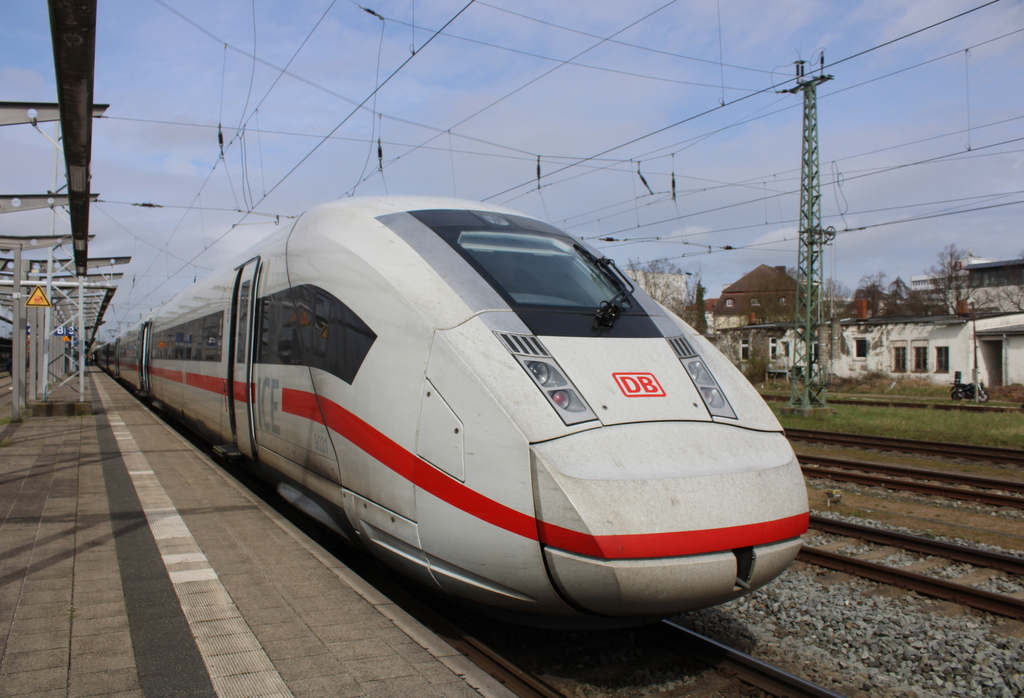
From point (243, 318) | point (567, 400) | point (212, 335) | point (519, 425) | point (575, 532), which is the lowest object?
point (575, 532)

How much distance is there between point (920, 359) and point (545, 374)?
127 feet

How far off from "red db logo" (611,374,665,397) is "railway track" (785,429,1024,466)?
11.6m

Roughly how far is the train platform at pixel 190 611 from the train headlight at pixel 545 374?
4.78 feet

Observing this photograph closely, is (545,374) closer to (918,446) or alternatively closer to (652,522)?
(652,522)

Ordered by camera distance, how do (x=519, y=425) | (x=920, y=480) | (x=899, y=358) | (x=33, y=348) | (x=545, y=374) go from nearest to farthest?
1. (x=519, y=425)
2. (x=545, y=374)
3. (x=920, y=480)
4. (x=33, y=348)
5. (x=899, y=358)

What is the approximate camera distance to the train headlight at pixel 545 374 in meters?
3.64

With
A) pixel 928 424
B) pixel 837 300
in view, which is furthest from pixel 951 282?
pixel 928 424

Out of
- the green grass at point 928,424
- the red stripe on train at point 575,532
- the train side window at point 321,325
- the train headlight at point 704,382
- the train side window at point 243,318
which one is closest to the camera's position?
the red stripe on train at point 575,532

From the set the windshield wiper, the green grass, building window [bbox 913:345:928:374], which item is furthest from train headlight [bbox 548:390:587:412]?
building window [bbox 913:345:928:374]

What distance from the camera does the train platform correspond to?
10.8 feet

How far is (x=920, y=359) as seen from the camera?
3625 centimetres

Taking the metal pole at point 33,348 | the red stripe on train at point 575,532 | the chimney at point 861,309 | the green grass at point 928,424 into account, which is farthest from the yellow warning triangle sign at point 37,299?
the chimney at point 861,309

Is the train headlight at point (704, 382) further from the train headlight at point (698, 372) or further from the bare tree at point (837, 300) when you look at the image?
the bare tree at point (837, 300)

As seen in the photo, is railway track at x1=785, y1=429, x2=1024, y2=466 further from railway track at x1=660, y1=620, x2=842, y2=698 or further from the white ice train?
railway track at x1=660, y1=620, x2=842, y2=698
